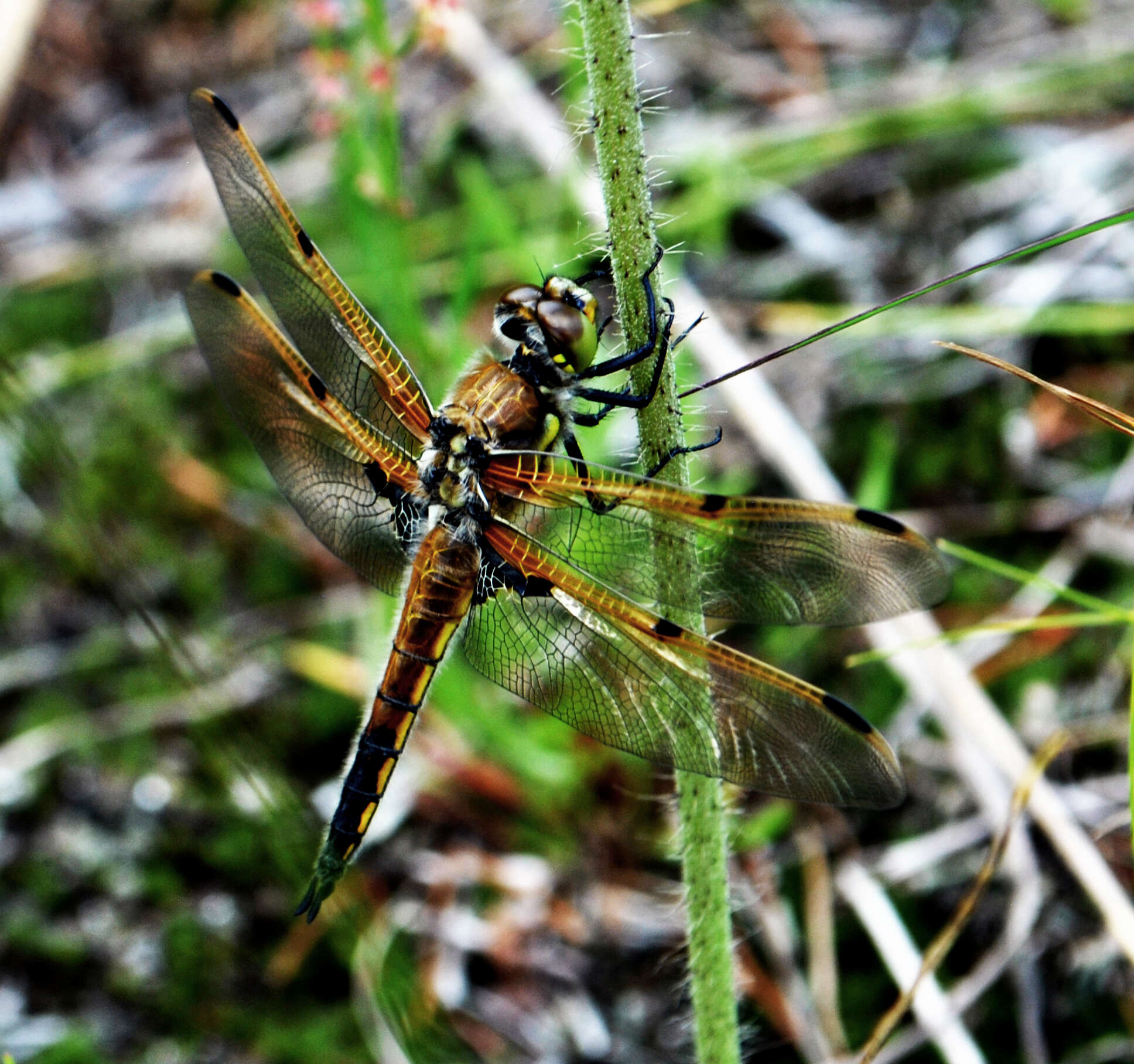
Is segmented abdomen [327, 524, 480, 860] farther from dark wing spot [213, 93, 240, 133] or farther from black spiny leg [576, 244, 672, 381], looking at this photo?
dark wing spot [213, 93, 240, 133]

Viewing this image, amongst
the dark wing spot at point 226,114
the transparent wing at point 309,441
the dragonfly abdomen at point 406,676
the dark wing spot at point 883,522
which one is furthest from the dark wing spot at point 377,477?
the dark wing spot at point 883,522

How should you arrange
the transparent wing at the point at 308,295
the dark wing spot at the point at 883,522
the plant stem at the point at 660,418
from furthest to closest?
1. the transparent wing at the point at 308,295
2. the dark wing spot at the point at 883,522
3. the plant stem at the point at 660,418

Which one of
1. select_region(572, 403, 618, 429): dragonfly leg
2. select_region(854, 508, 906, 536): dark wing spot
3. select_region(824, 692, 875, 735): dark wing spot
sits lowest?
select_region(824, 692, 875, 735): dark wing spot

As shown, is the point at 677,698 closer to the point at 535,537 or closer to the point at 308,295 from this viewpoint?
the point at 535,537

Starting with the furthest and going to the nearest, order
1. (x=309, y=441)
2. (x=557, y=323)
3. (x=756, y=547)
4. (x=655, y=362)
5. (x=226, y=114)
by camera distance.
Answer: (x=309, y=441)
(x=226, y=114)
(x=557, y=323)
(x=756, y=547)
(x=655, y=362)

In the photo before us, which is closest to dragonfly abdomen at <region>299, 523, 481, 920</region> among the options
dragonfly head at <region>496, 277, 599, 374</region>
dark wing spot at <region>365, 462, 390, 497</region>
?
dark wing spot at <region>365, 462, 390, 497</region>

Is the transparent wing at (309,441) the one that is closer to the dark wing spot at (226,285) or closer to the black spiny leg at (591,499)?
the dark wing spot at (226,285)

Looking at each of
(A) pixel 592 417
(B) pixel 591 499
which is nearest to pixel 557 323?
(A) pixel 592 417

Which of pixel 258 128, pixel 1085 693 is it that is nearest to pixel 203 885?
pixel 1085 693
